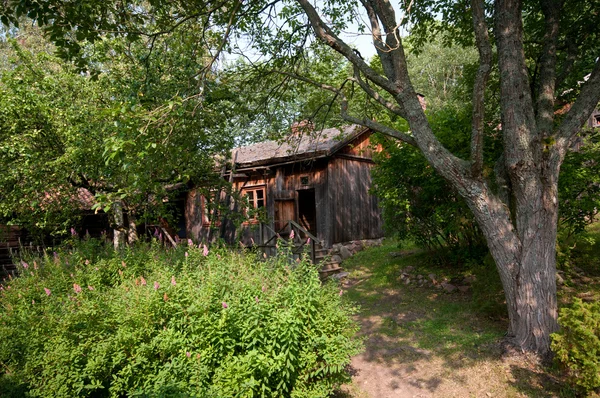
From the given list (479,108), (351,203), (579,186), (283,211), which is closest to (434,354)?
(479,108)

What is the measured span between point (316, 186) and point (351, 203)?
1.60 meters

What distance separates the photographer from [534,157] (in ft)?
18.3

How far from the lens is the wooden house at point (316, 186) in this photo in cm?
1460

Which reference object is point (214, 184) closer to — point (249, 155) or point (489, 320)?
point (249, 155)

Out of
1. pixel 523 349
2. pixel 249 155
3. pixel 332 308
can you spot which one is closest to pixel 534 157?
pixel 523 349

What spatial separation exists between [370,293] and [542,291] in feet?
15.8

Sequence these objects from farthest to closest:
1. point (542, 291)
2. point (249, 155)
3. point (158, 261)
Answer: point (249, 155), point (158, 261), point (542, 291)

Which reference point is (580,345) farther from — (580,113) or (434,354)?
(580,113)

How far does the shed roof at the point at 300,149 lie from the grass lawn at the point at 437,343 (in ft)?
16.4

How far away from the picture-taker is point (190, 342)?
4.25 m

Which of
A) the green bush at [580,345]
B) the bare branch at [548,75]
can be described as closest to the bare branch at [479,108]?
the bare branch at [548,75]

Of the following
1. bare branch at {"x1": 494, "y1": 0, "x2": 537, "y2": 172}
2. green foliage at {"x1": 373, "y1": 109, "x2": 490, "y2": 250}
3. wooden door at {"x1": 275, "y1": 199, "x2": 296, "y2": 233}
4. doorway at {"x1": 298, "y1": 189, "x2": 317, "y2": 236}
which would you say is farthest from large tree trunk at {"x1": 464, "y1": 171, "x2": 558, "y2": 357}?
doorway at {"x1": 298, "y1": 189, "x2": 317, "y2": 236}

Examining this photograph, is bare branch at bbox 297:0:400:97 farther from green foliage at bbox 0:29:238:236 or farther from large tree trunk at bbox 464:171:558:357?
green foliage at bbox 0:29:238:236

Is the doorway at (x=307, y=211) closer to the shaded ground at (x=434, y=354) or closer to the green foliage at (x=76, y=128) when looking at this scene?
the green foliage at (x=76, y=128)
